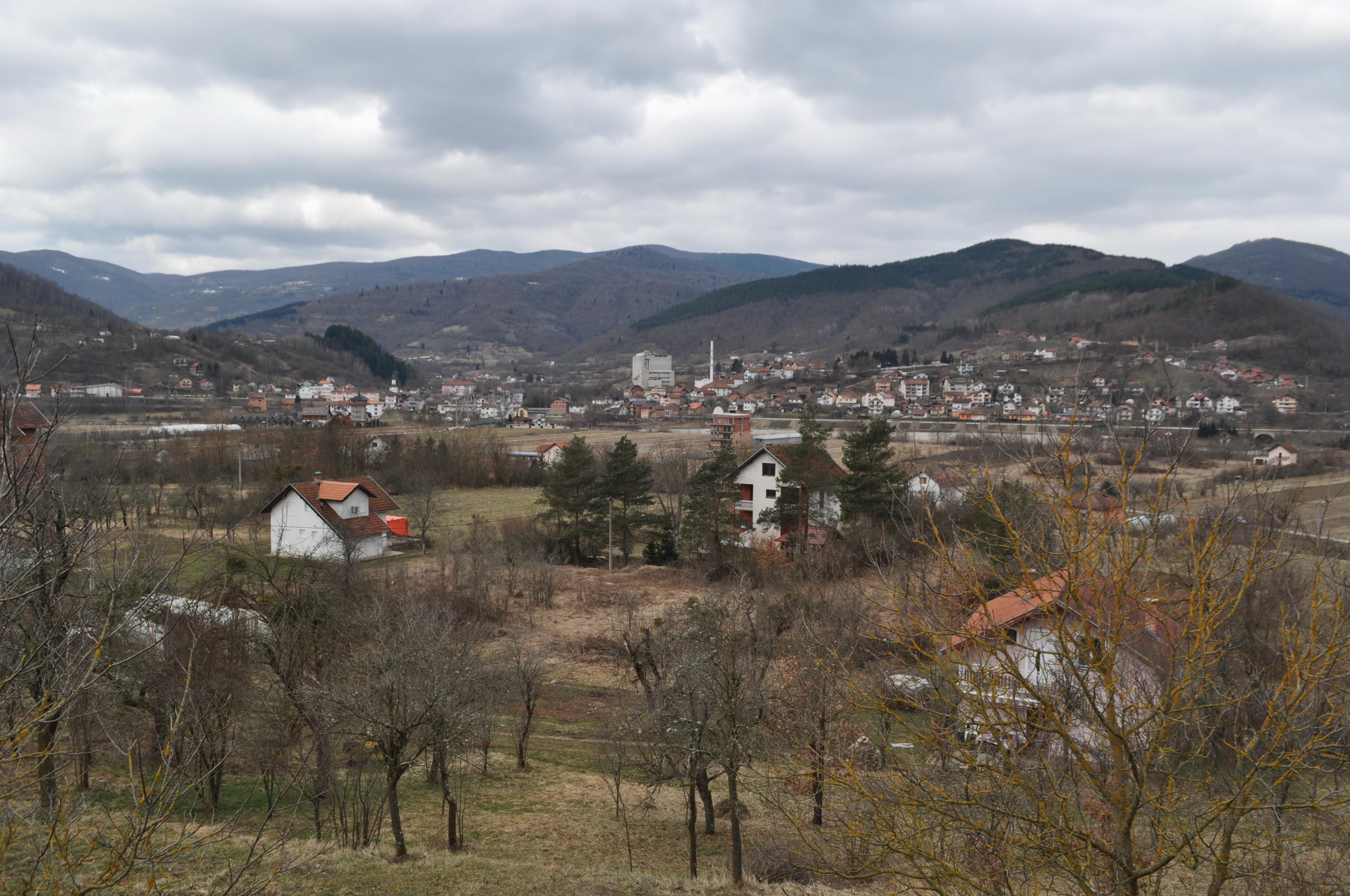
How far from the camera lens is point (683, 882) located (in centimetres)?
1068

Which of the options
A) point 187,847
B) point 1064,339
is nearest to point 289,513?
point 187,847

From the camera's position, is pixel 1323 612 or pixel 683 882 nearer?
pixel 1323 612

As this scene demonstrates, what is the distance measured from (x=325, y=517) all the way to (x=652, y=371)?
16506cm

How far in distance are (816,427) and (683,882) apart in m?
28.4

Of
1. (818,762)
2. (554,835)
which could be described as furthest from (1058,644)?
(554,835)

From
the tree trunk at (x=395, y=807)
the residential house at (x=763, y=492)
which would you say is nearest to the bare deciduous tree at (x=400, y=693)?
the tree trunk at (x=395, y=807)

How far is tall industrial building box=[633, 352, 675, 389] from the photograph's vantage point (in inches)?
7712

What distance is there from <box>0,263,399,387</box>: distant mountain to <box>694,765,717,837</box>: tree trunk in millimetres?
86207

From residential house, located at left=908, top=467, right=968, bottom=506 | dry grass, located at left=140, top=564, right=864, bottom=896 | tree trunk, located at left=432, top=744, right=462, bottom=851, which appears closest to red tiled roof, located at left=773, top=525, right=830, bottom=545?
residential house, located at left=908, top=467, right=968, bottom=506

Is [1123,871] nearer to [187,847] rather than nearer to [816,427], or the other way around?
[187,847]

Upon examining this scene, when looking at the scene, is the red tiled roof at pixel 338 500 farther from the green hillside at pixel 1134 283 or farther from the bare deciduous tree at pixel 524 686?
the green hillside at pixel 1134 283

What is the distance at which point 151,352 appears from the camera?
408 ft

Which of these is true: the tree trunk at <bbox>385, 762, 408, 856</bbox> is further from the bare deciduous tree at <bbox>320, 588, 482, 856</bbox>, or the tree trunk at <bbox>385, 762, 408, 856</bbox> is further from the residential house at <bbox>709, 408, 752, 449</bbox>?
the residential house at <bbox>709, 408, 752, 449</bbox>

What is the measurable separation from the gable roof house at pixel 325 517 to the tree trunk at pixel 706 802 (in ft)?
80.7
